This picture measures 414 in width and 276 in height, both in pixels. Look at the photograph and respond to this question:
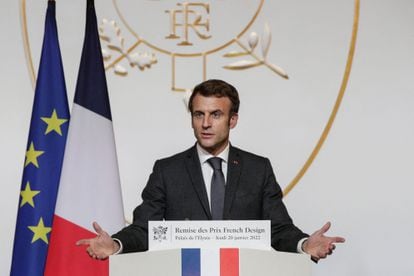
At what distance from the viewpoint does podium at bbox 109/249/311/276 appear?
2164 millimetres

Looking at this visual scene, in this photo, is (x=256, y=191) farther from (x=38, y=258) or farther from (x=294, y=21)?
(x=294, y=21)

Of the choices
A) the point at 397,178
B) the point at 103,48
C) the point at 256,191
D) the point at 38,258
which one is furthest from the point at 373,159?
the point at 38,258

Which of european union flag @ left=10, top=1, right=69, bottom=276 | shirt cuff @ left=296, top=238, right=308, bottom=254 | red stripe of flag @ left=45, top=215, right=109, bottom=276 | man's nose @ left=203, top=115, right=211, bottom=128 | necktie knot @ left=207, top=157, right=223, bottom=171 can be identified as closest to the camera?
shirt cuff @ left=296, top=238, right=308, bottom=254

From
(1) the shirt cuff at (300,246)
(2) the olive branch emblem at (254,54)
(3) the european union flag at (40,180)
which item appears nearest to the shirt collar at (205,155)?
(1) the shirt cuff at (300,246)

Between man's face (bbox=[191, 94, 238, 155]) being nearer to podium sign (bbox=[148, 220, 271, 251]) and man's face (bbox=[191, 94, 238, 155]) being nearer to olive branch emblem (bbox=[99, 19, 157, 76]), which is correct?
podium sign (bbox=[148, 220, 271, 251])

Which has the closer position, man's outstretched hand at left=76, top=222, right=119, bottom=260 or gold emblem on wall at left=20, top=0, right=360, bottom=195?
man's outstretched hand at left=76, top=222, right=119, bottom=260

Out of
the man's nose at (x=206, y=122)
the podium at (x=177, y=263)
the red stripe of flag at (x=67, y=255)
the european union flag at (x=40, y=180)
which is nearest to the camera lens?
the podium at (x=177, y=263)

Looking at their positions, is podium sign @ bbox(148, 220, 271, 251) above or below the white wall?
below

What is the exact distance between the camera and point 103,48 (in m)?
3.96

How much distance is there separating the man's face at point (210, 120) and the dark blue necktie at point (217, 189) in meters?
0.09

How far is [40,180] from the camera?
3.38 metres

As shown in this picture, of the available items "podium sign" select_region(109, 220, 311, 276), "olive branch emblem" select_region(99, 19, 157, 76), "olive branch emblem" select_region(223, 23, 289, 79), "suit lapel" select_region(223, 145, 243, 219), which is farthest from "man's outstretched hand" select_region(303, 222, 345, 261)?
"olive branch emblem" select_region(99, 19, 157, 76)

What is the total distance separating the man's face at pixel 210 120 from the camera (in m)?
2.76

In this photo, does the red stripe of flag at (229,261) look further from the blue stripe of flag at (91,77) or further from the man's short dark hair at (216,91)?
the blue stripe of flag at (91,77)
